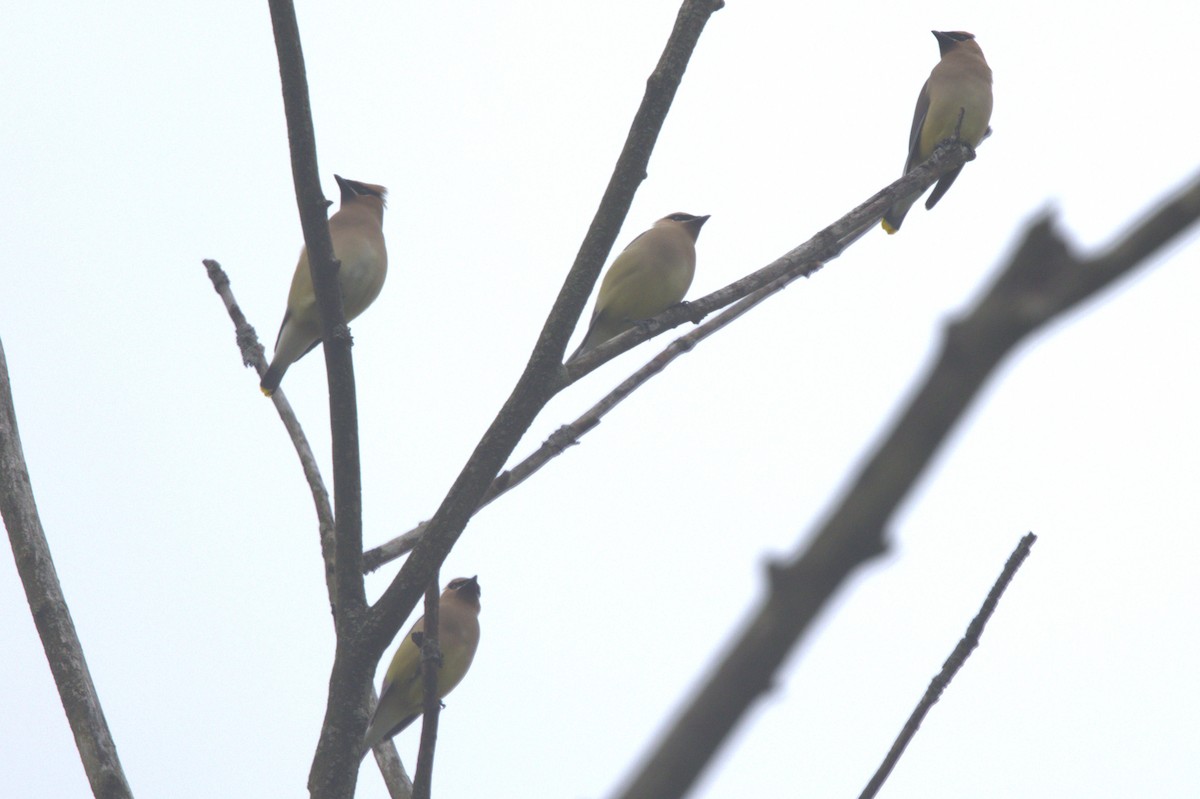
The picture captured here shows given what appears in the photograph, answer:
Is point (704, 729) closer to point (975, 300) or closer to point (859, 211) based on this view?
point (975, 300)

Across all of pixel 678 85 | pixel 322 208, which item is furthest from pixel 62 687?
pixel 678 85

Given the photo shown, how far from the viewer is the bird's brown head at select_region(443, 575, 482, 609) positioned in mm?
6219

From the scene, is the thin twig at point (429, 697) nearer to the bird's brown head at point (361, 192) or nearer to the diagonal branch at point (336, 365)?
the diagonal branch at point (336, 365)

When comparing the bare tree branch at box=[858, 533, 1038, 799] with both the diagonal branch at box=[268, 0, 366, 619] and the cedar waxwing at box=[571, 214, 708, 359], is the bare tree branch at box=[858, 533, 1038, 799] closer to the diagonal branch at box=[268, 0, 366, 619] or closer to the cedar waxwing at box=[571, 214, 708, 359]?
the diagonal branch at box=[268, 0, 366, 619]

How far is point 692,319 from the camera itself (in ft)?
13.1

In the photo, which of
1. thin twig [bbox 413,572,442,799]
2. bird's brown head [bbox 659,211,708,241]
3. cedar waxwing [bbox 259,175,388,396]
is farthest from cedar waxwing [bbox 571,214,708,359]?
thin twig [bbox 413,572,442,799]

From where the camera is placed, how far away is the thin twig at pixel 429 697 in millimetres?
2930

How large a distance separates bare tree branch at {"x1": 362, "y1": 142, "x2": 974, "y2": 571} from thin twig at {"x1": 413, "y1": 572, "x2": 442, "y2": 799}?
463 mm

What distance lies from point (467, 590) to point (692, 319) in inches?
108

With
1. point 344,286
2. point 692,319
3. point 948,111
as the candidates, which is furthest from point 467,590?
point 948,111

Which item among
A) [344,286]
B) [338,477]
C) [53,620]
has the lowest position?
[53,620]

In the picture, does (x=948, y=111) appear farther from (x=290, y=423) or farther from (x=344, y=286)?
(x=290, y=423)

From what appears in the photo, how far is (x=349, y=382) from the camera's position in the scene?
3.36 meters

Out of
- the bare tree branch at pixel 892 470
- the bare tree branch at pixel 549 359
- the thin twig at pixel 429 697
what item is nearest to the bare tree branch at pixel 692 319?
the bare tree branch at pixel 549 359
